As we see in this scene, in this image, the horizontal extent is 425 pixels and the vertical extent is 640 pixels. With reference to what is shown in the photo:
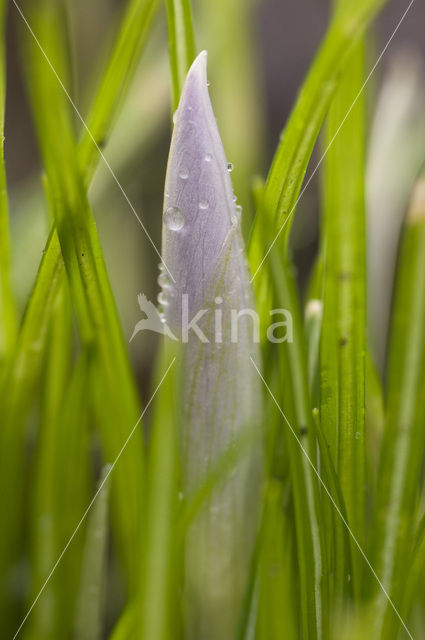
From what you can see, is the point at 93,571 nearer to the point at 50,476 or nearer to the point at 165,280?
the point at 50,476

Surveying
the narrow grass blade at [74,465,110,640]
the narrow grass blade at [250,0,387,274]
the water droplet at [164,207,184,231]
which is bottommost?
the narrow grass blade at [74,465,110,640]

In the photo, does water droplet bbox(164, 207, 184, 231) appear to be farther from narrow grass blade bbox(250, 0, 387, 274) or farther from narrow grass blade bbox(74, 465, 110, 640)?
narrow grass blade bbox(74, 465, 110, 640)

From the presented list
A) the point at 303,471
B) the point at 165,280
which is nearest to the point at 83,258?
the point at 165,280

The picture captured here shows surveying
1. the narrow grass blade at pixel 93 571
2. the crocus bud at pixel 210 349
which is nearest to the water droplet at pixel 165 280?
the crocus bud at pixel 210 349

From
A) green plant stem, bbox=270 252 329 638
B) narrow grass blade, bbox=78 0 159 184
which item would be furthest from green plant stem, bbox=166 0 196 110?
green plant stem, bbox=270 252 329 638

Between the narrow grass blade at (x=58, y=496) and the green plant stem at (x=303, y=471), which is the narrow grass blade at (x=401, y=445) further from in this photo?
the narrow grass blade at (x=58, y=496)

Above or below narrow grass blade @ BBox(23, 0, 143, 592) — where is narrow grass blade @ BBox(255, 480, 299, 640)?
below

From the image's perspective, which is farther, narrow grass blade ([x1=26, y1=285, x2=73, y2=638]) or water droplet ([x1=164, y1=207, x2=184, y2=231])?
narrow grass blade ([x1=26, y1=285, x2=73, y2=638])
